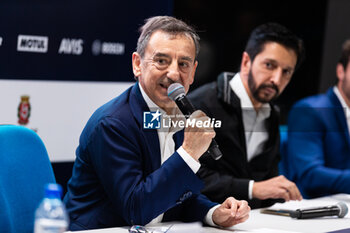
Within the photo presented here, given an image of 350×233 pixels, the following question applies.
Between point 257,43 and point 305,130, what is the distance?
2.10 ft

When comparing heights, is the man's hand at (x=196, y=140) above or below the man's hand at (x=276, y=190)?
above

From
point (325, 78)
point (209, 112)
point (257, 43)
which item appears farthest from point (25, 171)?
point (325, 78)

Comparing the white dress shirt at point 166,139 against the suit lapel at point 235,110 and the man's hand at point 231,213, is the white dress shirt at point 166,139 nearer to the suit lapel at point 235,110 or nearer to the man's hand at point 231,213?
the man's hand at point 231,213

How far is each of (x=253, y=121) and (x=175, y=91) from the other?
849 mm

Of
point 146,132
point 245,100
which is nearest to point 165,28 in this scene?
point 146,132

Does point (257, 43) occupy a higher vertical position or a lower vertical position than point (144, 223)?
higher

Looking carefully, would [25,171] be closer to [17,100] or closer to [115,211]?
[115,211]

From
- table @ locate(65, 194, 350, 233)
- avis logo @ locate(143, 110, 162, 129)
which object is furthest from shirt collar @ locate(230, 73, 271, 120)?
avis logo @ locate(143, 110, 162, 129)

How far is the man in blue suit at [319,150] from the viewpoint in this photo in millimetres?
3090

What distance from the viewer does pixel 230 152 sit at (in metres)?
2.59

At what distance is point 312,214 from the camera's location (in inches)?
88.8

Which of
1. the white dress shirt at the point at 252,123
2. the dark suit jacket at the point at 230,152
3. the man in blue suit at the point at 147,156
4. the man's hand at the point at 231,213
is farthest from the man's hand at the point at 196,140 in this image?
the white dress shirt at the point at 252,123

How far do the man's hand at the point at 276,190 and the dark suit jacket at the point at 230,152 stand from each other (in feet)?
0.16

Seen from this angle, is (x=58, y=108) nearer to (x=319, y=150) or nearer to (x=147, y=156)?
(x=147, y=156)
